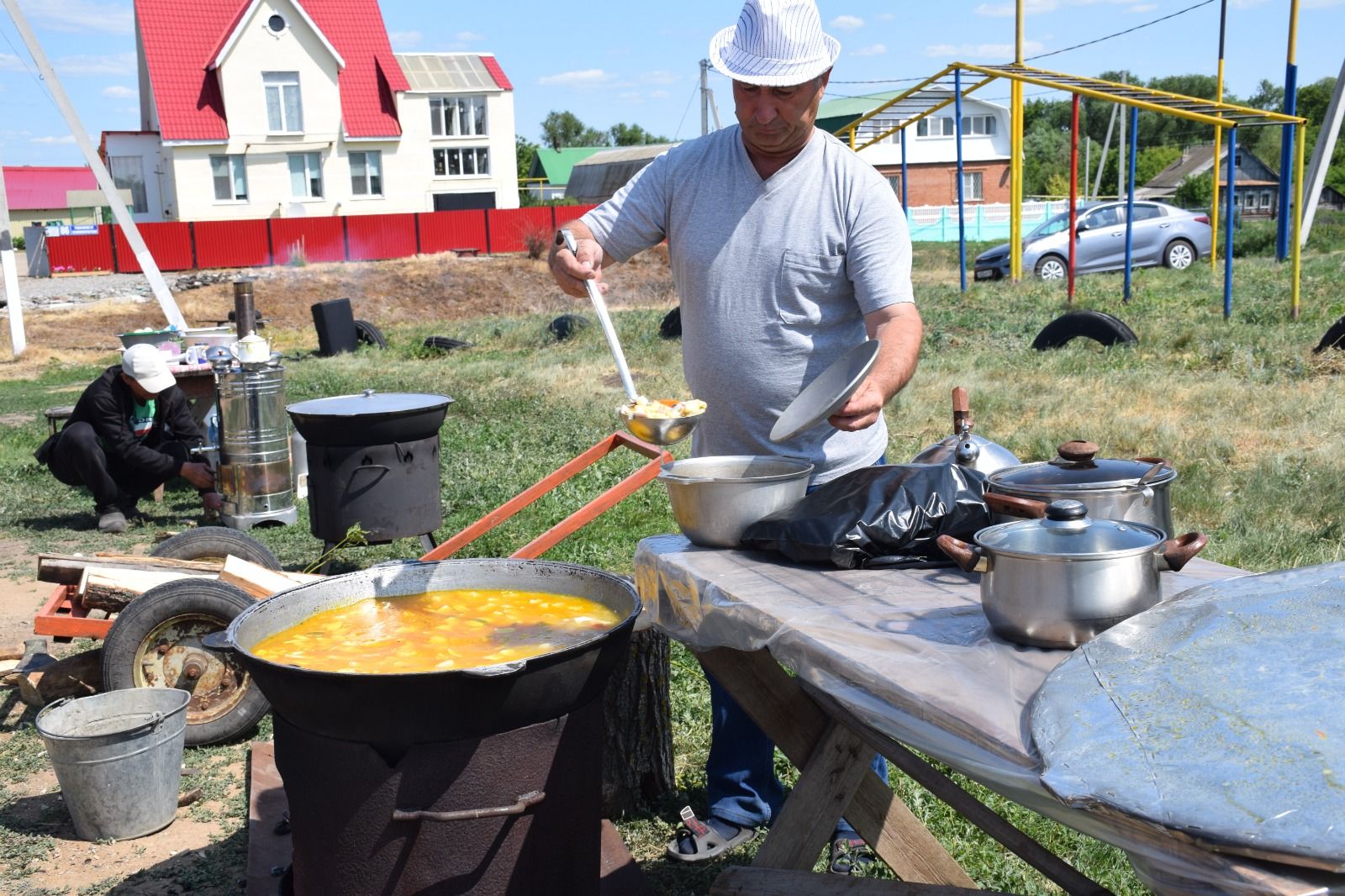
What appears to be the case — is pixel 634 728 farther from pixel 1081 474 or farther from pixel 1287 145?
pixel 1287 145

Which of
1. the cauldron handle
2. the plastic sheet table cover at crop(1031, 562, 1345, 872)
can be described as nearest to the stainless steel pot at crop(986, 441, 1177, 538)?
the plastic sheet table cover at crop(1031, 562, 1345, 872)

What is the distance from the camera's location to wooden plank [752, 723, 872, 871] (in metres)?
2.91

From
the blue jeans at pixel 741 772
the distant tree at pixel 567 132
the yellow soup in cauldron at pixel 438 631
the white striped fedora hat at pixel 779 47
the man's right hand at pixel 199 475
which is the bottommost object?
the blue jeans at pixel 741 772

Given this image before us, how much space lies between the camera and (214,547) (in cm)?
598

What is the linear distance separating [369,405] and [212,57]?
39.5m

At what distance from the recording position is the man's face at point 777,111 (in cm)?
323

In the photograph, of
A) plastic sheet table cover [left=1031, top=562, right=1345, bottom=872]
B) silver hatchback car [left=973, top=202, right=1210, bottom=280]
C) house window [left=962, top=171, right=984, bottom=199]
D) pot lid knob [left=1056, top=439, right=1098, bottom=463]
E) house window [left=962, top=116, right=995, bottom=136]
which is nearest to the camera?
plastic sheet table cover [left=1031, top=562, right=1345, bottom=872]

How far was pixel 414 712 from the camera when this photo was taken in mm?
2393

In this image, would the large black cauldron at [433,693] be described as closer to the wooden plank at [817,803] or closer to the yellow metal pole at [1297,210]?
the wooden plank at [817,803]

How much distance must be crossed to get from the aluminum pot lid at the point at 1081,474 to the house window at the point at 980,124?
5725cm

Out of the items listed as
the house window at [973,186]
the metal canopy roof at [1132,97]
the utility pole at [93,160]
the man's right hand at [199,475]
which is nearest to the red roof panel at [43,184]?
the house window at [973,186]

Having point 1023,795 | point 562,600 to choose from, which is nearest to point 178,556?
point 562,600

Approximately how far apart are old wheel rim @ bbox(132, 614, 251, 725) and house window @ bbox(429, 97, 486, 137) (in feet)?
141

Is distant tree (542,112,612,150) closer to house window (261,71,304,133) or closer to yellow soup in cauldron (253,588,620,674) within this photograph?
house window (261,71,304,133)
